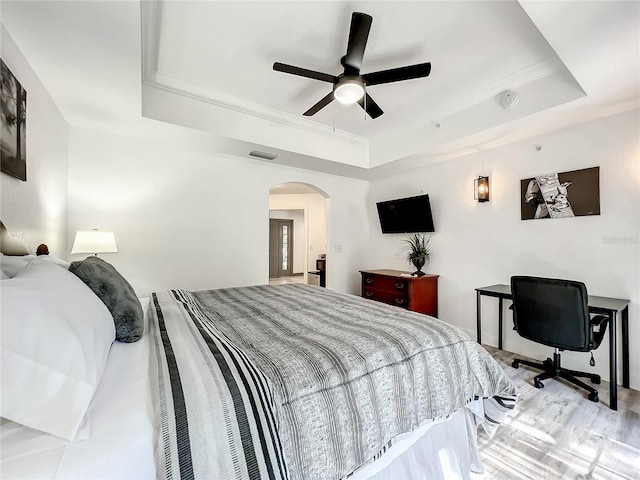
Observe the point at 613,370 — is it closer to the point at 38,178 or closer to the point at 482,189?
the point at 482,189

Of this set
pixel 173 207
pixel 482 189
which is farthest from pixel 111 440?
pixel 482 189

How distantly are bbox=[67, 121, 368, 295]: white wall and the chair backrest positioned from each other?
298 cm

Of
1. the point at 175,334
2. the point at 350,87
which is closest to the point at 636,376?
the point at 350,87

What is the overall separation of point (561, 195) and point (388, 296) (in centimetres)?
230

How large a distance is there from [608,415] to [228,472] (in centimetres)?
278

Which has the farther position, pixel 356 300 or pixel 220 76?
pixel 220 76

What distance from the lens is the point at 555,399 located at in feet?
7.48

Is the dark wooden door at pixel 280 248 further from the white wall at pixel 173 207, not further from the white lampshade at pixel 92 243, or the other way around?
the white lampshade at pixel 92 243

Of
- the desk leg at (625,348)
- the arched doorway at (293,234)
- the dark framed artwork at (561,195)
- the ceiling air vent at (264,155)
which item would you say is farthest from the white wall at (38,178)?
the arched doorway at (293,234)

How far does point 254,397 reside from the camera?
34.4 inches

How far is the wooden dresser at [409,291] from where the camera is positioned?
3.84m

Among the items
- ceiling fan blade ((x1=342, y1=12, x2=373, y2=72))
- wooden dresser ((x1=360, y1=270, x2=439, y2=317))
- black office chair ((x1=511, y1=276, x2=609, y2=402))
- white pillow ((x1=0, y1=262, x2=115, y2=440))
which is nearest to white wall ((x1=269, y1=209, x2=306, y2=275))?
wooden dresser ((x1=360, y1=270, x2=439, y2=317))

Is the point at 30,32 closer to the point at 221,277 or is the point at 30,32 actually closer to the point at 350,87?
the point at 350,87

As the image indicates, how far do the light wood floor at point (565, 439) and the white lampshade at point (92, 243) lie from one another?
10.5 feet
